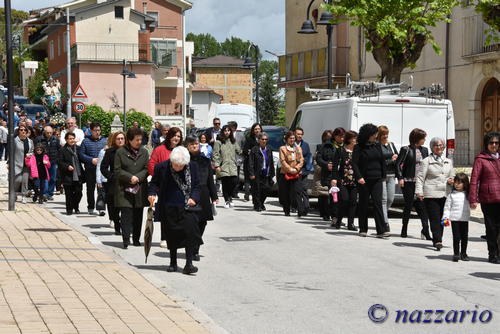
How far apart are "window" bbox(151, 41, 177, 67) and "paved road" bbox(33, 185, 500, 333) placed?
53.6 metres

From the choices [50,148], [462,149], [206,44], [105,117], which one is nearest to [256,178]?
[50,148]

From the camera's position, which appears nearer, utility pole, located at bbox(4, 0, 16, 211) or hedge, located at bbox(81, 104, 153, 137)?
utility pole, located at bbox(4, 0, 16, 211)

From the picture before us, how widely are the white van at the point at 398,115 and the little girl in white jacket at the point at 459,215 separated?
20.0 ft

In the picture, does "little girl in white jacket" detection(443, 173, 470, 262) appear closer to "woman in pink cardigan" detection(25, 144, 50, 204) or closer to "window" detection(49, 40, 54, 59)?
"woman in pink cardigan" detection(25, 144, 50, 204)

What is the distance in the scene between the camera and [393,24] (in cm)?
2778

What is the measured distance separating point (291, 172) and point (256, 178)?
4.81ft

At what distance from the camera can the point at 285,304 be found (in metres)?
9.11

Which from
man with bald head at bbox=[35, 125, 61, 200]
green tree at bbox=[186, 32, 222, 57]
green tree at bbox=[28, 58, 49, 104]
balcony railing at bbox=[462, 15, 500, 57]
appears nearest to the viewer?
man with bald head at bbox=[35, 125, 61, 200]

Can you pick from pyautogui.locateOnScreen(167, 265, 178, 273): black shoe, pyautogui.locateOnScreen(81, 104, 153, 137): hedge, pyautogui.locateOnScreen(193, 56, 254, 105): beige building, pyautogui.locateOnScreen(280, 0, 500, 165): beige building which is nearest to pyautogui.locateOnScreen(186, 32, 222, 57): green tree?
pyautogui.locateOnScreen(193, 56, 254, 105): beige building

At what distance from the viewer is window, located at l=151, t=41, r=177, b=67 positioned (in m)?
69.1

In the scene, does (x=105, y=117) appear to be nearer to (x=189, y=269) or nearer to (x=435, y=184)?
(x=435, y=184)

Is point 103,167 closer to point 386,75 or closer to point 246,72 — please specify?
point 386,75

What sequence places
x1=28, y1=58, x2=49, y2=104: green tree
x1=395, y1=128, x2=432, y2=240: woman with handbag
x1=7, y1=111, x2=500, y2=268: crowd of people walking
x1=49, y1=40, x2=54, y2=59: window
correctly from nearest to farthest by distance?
x1=7, y1=111, x2=500, y2=268: crowd of people walking, x1=395, y1=128, x2=432, y2=240: woman with handbag, x1=49, y1=40, x2=54, y2=59: window, x1=28, y1=58, x2=49, y2=104: green tree

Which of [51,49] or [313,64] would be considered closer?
[313,64]
